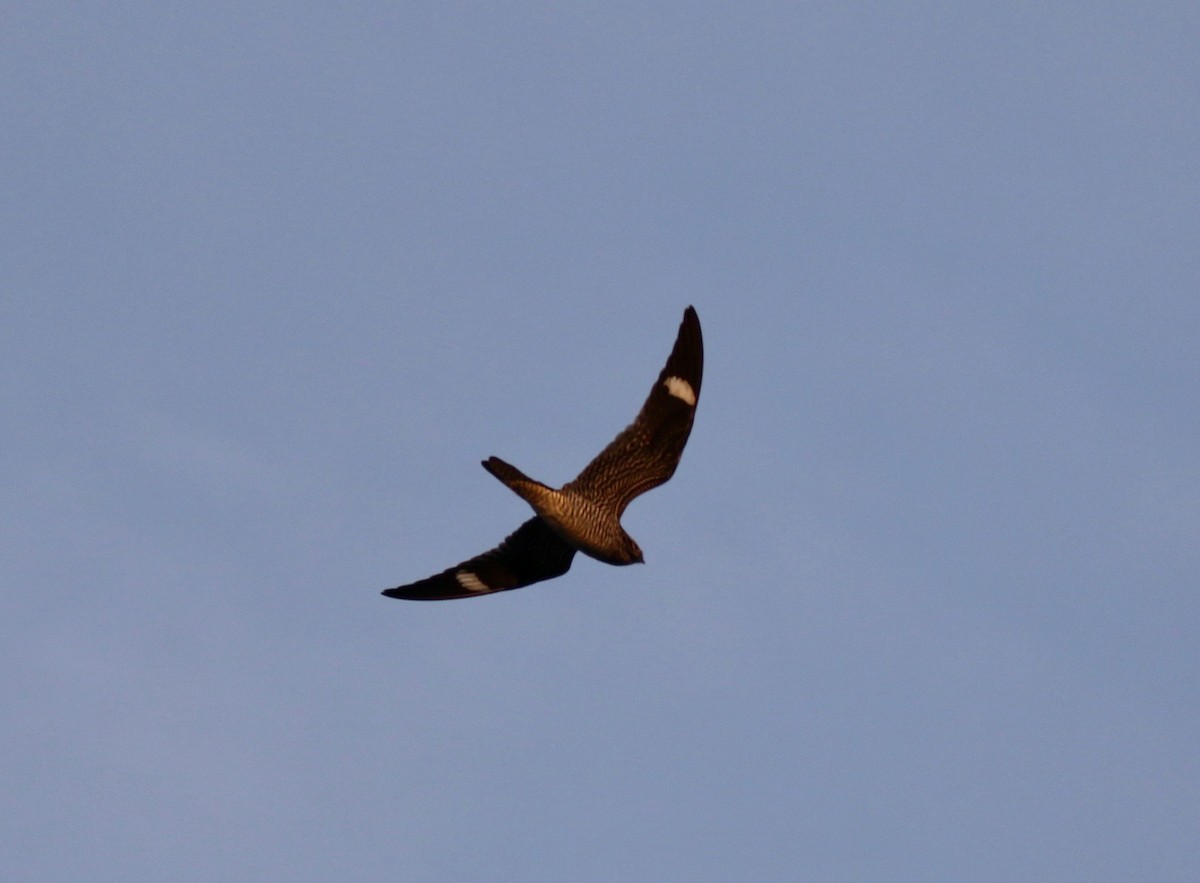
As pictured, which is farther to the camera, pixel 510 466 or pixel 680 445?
pixel 680 445

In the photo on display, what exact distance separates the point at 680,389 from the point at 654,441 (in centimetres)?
85

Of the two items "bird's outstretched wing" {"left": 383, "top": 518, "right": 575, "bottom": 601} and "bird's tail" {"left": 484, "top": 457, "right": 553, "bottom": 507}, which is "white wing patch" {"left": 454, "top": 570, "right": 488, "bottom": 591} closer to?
"bird's outstretched wing" {"left": 383, "top": 518, "right": 575, "bottom": 601}

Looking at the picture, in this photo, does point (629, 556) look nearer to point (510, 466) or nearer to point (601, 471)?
point (601, 471)

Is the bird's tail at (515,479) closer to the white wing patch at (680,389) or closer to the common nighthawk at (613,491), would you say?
the common nighthawk at (613,491)

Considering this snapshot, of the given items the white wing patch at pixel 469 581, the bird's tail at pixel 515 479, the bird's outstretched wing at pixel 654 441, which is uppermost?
the bird's outstretched wing at pixel 654 441

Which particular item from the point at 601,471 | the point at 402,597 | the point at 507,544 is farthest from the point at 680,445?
the point at 402,597

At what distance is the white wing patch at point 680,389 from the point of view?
848 inches

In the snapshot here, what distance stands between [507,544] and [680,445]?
2.79 m

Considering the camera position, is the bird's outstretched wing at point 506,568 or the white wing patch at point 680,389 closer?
the bird's outstretched wing at point 506,568

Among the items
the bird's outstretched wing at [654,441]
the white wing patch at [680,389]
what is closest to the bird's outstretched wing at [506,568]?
the bird's outstretched wing at [654,441]

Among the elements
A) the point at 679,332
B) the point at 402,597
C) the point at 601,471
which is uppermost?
the point at 679,332

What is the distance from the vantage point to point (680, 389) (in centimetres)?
2161

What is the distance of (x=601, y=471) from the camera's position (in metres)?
21.2

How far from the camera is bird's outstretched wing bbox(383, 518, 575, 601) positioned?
69.5 ft
